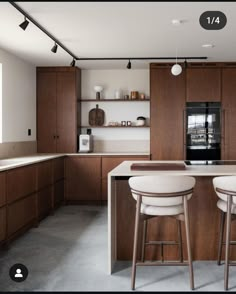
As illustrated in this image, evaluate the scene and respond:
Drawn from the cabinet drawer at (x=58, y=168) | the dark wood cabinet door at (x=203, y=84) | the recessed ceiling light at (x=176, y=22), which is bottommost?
the cabinet drawer at (x=58, y=168)

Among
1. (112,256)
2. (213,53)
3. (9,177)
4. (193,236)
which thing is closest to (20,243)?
(9,177)

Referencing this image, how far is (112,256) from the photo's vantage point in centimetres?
296

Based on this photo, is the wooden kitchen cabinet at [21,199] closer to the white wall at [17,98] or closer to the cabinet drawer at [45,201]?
the cabinet drawer at [45,201]

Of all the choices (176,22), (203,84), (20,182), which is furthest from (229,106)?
(20,182)

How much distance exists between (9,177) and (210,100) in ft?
11.9

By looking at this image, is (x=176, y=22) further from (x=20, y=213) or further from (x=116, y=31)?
(x=20, y=213)

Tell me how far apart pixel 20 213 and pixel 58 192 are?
Answer: 1616 mm

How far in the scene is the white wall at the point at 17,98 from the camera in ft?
16.3

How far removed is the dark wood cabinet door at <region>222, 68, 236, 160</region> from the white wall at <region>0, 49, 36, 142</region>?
3211 mm

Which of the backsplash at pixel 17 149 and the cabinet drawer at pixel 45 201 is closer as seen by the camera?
the cabinet drawer at pixel 45 201

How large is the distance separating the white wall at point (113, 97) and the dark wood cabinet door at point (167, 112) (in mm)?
554

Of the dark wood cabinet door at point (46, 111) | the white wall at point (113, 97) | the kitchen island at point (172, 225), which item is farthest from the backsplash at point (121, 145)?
the kitchen island at point (172, 225)

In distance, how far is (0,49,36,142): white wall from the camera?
4.95 meters

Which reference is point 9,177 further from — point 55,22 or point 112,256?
point 55,22
